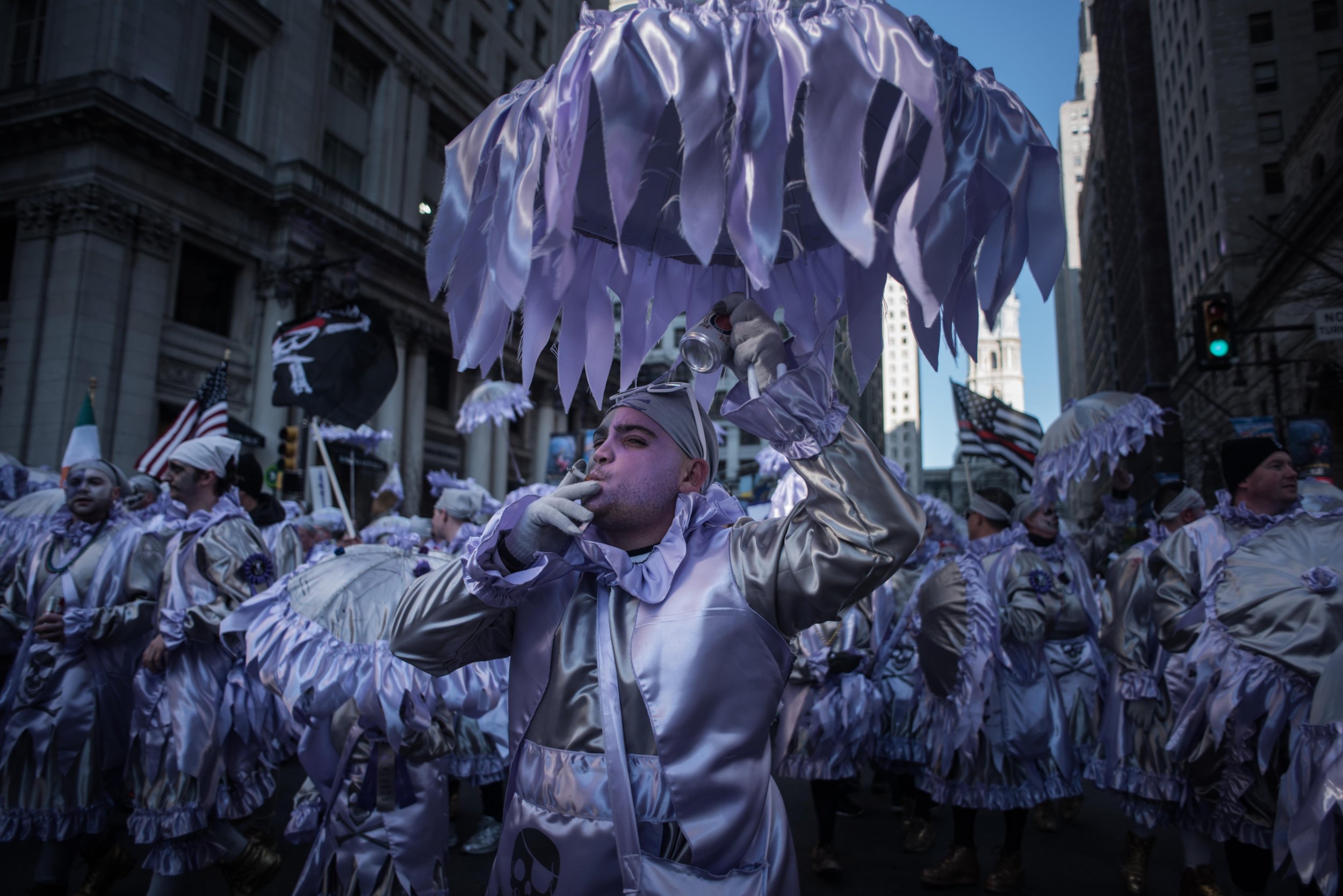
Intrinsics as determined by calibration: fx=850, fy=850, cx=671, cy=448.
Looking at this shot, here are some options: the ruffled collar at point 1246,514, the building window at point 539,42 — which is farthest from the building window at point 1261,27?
the ruffled collar at point 1246,514

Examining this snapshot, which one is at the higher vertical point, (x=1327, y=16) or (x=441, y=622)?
(x=1327, y=16)

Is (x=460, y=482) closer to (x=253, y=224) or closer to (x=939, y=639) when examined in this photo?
(x=939, y=639)

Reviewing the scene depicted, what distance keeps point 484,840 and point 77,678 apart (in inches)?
108

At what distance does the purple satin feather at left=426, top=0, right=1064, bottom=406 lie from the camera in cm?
173

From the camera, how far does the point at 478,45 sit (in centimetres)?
3566

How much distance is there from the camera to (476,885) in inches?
203

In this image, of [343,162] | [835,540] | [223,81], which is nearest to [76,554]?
[835,540]

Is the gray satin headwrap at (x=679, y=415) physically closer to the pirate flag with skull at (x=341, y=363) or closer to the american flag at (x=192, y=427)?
the pirate flag with skull at (x=341, y=363)

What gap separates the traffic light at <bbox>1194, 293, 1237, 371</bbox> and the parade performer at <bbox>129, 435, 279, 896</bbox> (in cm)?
1245

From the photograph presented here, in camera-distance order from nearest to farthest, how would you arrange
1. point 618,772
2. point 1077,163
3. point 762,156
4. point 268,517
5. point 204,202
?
point 762,156 < point 618,772 < point 268,517 < point 204,202 < point 1077,163

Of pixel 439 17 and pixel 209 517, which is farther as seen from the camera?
pixel 439 17

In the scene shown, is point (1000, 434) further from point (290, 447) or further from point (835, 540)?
point (290, 447)

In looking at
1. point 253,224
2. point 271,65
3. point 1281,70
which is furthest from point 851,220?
point 1281,70

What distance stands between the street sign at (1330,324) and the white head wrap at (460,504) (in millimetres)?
10758
